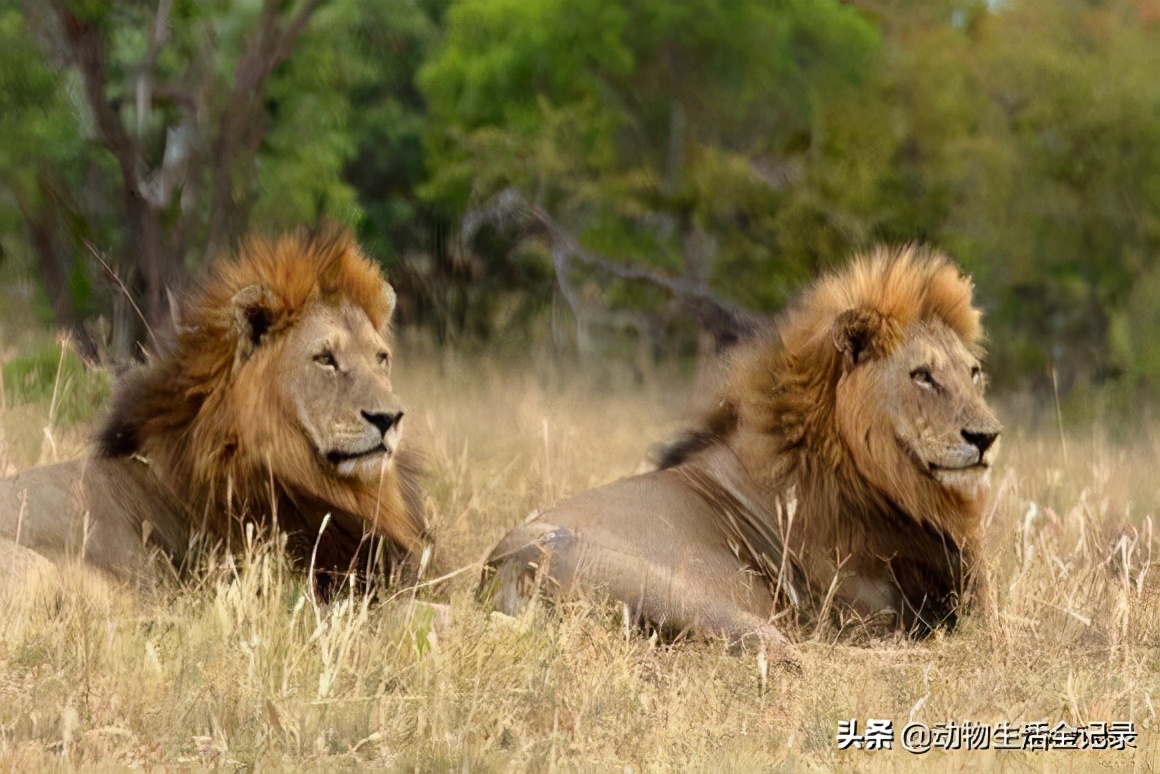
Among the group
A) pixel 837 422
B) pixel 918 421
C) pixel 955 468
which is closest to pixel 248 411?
pixel 837 422

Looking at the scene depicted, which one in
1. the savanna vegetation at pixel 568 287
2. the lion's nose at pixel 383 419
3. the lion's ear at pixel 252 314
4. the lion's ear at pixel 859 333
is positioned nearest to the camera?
the savanna vegetation at pixel 568 287

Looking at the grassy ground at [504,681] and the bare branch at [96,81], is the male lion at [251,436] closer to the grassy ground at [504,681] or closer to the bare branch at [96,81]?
the grassy ground at [504,681]

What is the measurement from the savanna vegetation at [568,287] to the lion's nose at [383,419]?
0.50m

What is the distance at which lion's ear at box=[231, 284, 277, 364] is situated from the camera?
17.9ft

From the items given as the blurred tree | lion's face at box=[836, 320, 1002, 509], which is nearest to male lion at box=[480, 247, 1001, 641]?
lion's face at box=[836, 320, 1002, 509]

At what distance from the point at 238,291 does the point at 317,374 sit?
0.38 m

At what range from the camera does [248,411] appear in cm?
545

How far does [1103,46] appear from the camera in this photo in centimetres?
2158

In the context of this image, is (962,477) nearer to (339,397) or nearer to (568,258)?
(339,397)

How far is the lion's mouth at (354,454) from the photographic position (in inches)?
212

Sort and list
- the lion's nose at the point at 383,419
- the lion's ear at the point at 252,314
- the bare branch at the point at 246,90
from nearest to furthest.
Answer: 1. the lion's nose at the point at 383,419
2. the lion's ear at the point at 252,314
3. the bare branch at the point at 246,90

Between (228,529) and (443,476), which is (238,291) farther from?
(443,476)

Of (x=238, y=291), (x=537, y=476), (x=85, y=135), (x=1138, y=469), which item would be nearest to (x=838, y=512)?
(x=238, y=291)

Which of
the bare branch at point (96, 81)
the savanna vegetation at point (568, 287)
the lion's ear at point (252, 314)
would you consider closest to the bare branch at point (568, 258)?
the savanna vegetation at point (568, 287)
